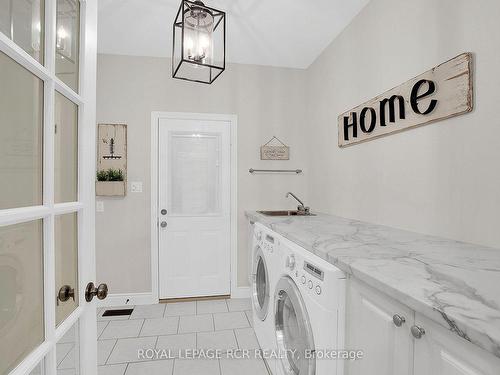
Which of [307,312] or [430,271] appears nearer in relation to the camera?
[430,271]

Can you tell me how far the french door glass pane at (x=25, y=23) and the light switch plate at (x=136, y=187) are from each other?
2408mm

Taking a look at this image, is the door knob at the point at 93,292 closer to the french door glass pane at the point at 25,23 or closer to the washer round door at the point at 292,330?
the french door glass pane at the point at 25,23

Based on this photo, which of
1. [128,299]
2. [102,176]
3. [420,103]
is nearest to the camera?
[420,103]

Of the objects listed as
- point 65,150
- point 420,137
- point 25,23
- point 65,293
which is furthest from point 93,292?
point 420,137

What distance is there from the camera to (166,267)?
10.0 feet

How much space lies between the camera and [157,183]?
3.02m

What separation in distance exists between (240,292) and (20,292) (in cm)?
273

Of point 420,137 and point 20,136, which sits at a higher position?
point 420,137

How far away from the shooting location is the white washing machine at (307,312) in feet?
3.51

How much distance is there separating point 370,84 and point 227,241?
2.09m

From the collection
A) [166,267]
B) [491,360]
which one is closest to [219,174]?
Answer: [166,267]

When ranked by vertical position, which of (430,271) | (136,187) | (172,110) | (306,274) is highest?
(172,110)

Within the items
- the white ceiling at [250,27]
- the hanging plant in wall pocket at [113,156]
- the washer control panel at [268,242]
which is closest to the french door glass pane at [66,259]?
the washer control panel at [268,242]

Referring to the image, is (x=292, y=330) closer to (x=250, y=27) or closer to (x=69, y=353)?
(x=69, y=353)
